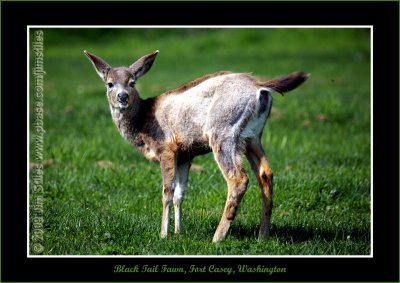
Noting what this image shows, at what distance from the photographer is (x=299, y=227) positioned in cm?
861

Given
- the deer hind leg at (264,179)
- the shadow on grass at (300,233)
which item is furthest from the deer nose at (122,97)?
the shadow on grass at (300,233)

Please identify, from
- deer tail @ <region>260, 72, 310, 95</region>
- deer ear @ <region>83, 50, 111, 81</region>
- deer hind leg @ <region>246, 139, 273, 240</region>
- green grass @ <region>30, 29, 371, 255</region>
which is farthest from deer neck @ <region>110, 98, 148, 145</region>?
deer tail @ <region>260, 72, 310, 95</region>

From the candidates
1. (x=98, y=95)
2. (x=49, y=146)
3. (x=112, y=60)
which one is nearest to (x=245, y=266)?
(x=49, y=146)

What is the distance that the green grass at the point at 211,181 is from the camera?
7.93 metres

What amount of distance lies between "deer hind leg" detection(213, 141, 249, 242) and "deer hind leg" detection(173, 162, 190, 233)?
Result: 72 cm

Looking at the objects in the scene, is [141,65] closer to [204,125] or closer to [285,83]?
[204,125]

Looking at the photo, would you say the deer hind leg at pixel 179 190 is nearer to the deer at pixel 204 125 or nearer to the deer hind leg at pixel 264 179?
the deer at pixel 204 125

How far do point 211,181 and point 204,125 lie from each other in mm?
2528

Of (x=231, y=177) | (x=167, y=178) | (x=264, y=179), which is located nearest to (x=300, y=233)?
(x=264, y=179)

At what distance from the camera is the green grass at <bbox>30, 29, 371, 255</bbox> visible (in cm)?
793

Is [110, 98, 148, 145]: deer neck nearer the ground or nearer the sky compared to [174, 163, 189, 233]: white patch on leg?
Answer: nearer the sky

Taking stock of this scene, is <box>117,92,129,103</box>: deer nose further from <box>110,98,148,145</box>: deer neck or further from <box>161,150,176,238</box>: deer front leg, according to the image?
<box>161,150,176,238</box>: deer front leg

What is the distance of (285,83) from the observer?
803cm

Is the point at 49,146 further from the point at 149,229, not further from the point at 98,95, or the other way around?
the point at 98,95
